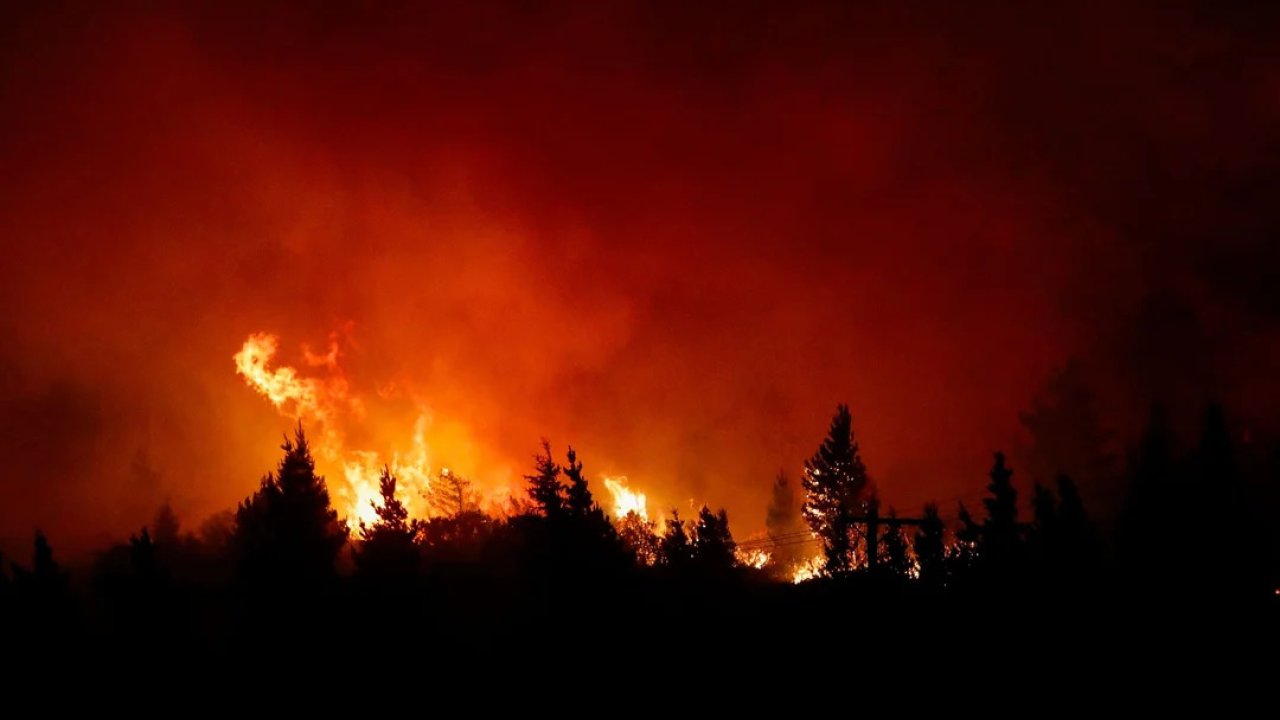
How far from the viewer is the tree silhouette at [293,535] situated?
857 inches

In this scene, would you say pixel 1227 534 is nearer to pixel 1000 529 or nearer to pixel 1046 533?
pixel 1046 533

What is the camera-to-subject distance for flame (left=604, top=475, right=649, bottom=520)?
3349 inches

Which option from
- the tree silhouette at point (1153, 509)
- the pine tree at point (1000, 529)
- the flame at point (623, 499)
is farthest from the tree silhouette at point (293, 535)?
the flame at point (623, 499)

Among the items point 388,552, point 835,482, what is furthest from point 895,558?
point 835,482

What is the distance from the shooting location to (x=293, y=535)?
22.7 metres

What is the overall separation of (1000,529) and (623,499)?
64.4 metres

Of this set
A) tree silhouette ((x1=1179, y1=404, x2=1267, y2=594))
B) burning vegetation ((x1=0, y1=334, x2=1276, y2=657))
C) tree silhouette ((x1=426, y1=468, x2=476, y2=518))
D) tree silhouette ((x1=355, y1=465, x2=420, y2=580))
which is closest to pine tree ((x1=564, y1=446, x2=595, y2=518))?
burning vegetation ((x1=0, y1=334, x2=1276, y2=657))

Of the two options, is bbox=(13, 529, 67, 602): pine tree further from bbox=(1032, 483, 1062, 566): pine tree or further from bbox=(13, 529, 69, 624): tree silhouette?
bbox=(1032, 483, 1062, 566): pine tree

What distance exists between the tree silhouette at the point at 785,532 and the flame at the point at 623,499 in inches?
560

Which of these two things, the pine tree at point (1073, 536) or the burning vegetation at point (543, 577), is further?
the pine tree at point (1073, 536)

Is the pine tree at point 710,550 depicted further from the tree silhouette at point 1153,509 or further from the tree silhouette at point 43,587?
the tree silhouette at point 43,587

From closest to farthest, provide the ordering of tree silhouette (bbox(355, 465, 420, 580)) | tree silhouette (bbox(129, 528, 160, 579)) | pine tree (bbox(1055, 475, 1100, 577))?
tree silhouette (bbox(129, 528, 160, 579)) → tree silhouette (bbox(355, 465, 420, 580)) → pine tree (bbox(1055, 475, 1100, 577))

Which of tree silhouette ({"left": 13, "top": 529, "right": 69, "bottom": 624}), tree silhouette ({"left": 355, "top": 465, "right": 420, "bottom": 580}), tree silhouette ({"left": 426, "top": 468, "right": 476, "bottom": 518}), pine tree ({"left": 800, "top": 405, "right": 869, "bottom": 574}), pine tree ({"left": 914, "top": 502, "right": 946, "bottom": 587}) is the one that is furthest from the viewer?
tree silhouette ({"left": 426, "top": 468, "right": 476, "bottom": 518})

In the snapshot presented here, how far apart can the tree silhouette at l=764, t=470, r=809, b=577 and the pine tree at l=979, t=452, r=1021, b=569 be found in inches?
1037
